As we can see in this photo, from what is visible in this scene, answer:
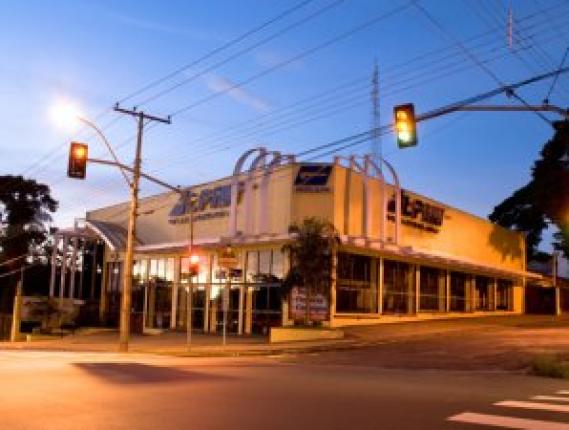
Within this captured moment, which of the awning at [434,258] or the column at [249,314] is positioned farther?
the column at [249,314]

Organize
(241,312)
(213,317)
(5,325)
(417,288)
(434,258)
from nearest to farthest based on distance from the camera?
1. (241,312)
2. (213,317)
3. (434,258)
4. (417,288)
5. (5,325)

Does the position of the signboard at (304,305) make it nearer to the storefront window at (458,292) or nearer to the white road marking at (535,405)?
the storefront window at (458,292)

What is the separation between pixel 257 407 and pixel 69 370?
27.2 ft

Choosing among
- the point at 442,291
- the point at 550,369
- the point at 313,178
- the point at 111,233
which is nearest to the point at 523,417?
the point at 550,369

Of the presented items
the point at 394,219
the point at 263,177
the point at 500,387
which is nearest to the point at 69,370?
the point at 500,387

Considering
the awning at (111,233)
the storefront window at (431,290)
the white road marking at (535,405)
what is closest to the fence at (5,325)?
the awning at (111,233)

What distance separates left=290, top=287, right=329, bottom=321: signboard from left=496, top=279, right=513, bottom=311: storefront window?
78.2 ft

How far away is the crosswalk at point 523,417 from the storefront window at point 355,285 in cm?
2439

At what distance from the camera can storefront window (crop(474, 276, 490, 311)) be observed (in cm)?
5250

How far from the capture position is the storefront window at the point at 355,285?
3869 cm

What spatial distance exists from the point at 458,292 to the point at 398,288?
27.1 feet

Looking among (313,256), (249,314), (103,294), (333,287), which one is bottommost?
(249,314)

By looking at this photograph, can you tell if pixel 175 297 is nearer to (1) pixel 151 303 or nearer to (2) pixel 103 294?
(1) pixel 151 303

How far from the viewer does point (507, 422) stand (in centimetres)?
1118
